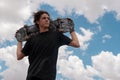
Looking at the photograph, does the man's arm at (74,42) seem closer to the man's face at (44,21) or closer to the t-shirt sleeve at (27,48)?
the man's face at (44,21)

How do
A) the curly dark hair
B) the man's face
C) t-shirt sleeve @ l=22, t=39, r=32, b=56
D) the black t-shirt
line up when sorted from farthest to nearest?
the curly dark hair → t-shirt sleeve @ l=22, t=39, r=32, b=56 → the man's face → the black t-shirt

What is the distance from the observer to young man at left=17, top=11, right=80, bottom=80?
6.69 meters

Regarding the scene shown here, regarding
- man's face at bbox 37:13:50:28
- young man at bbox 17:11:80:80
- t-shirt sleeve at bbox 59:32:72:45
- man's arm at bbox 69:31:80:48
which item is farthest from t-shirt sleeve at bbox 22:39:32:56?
man's arm at bbox 69:31:80:48

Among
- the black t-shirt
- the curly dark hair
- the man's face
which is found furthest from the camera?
the curly dark hair

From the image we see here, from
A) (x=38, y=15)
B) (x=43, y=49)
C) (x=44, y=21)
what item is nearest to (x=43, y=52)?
(x=43, y=49)

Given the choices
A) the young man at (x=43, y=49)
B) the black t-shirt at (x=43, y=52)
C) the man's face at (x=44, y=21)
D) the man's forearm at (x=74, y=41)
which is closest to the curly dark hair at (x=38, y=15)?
the young man at (x=43, y=49)

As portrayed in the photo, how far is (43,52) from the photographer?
6910 millimetres

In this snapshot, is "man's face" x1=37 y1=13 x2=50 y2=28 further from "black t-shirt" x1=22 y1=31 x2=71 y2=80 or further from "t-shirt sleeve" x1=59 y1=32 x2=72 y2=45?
"t-shirt sleeve" x1=59 y1=32 x2=72 y2=45

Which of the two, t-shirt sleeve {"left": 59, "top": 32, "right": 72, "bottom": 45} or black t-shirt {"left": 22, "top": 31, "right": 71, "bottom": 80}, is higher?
t-shirt sleeve {"left": 59, "top": 32, "right": 72, "bottom": 45}

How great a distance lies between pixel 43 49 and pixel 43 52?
75 millimetres

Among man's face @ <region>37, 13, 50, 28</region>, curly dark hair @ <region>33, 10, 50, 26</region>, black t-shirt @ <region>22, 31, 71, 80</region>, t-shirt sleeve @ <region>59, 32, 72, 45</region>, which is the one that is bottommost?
black t-shirt @ <region>22, 31, 71, 80</region>

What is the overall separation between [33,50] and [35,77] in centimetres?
71

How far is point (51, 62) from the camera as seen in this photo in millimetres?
6758

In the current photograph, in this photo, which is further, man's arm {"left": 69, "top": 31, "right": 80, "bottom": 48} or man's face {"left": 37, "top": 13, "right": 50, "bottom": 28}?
man's arm {"left": 69, "top": 31, "right": 80, "bottom": 48}
